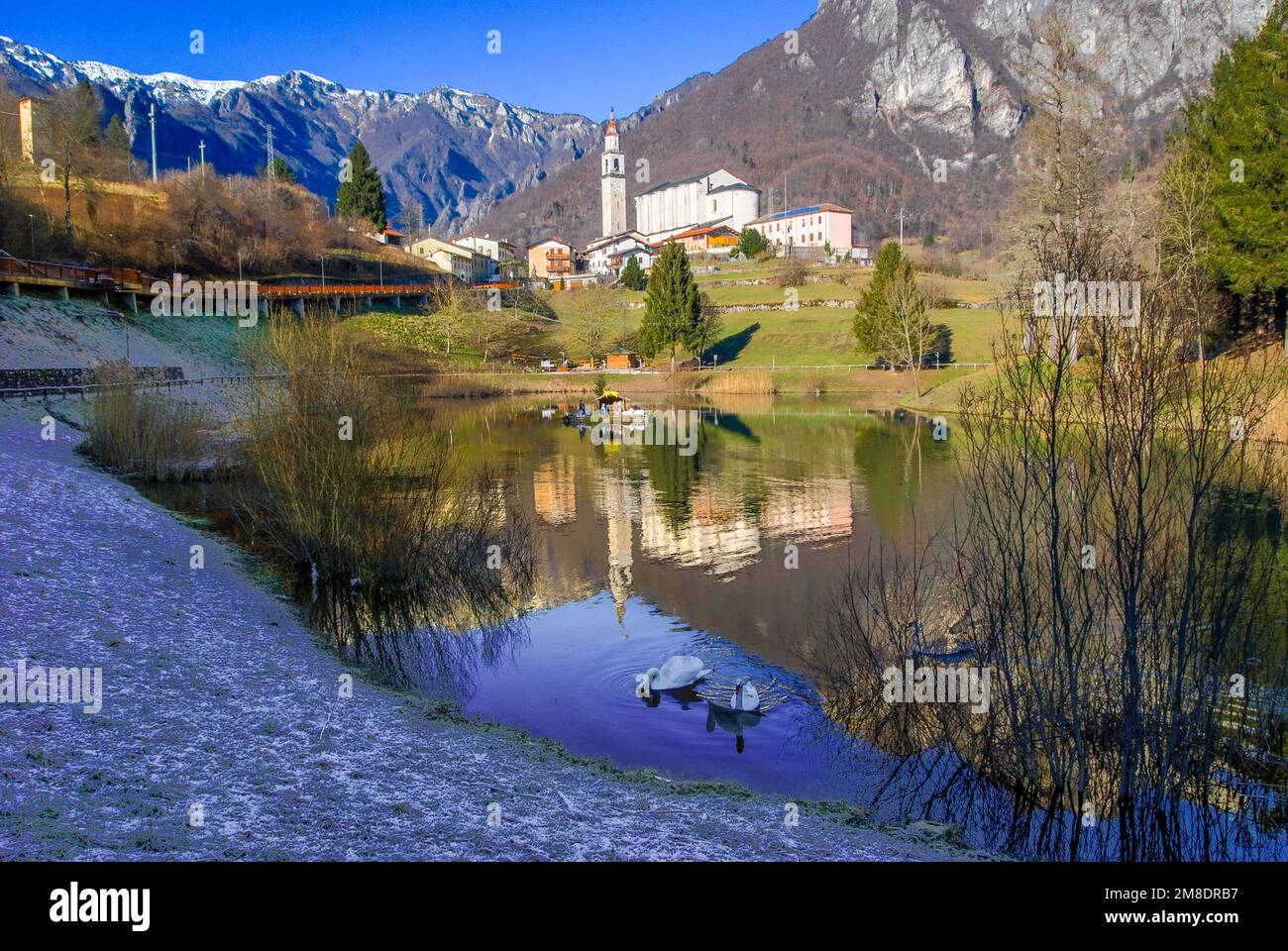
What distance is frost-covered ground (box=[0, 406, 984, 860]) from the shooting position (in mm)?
7121

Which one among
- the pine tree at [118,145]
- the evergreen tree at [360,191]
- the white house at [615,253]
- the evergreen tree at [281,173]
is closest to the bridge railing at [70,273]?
the pine tree at [118,145]

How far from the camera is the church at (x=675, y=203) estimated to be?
554 feet

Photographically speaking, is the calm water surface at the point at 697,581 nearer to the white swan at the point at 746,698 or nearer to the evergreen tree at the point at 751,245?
the white swan at the point at 746,698

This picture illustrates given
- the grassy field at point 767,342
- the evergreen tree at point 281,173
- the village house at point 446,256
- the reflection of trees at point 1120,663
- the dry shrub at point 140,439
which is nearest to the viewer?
the reflection of trees at point 1120,663

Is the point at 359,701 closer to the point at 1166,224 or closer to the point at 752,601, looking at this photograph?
the point at 752,601

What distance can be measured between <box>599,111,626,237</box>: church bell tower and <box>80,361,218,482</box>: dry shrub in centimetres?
15652

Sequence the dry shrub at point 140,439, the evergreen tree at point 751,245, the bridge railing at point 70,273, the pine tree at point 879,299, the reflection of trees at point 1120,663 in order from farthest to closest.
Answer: the evergreen tree at point 751,245, the pine tree at point 879,299, the bridge railing at point 70,273, the dry shrub at point 140,439, the reflection of trees at point 1120,663

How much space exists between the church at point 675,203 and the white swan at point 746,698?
145 m

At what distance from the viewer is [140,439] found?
88.2 feet

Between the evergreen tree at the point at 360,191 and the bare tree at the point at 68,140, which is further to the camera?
the evergreen tree at the point at 360,191

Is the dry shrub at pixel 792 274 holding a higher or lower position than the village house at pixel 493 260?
lower

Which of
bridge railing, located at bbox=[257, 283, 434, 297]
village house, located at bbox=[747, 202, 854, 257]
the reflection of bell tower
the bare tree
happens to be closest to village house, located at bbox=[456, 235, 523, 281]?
village house, located at bbox=[747, 202, 854, 257]

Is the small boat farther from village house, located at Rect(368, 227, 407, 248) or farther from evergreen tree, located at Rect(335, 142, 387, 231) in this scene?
village house, located at Rect(368, 227, 407, 248)
